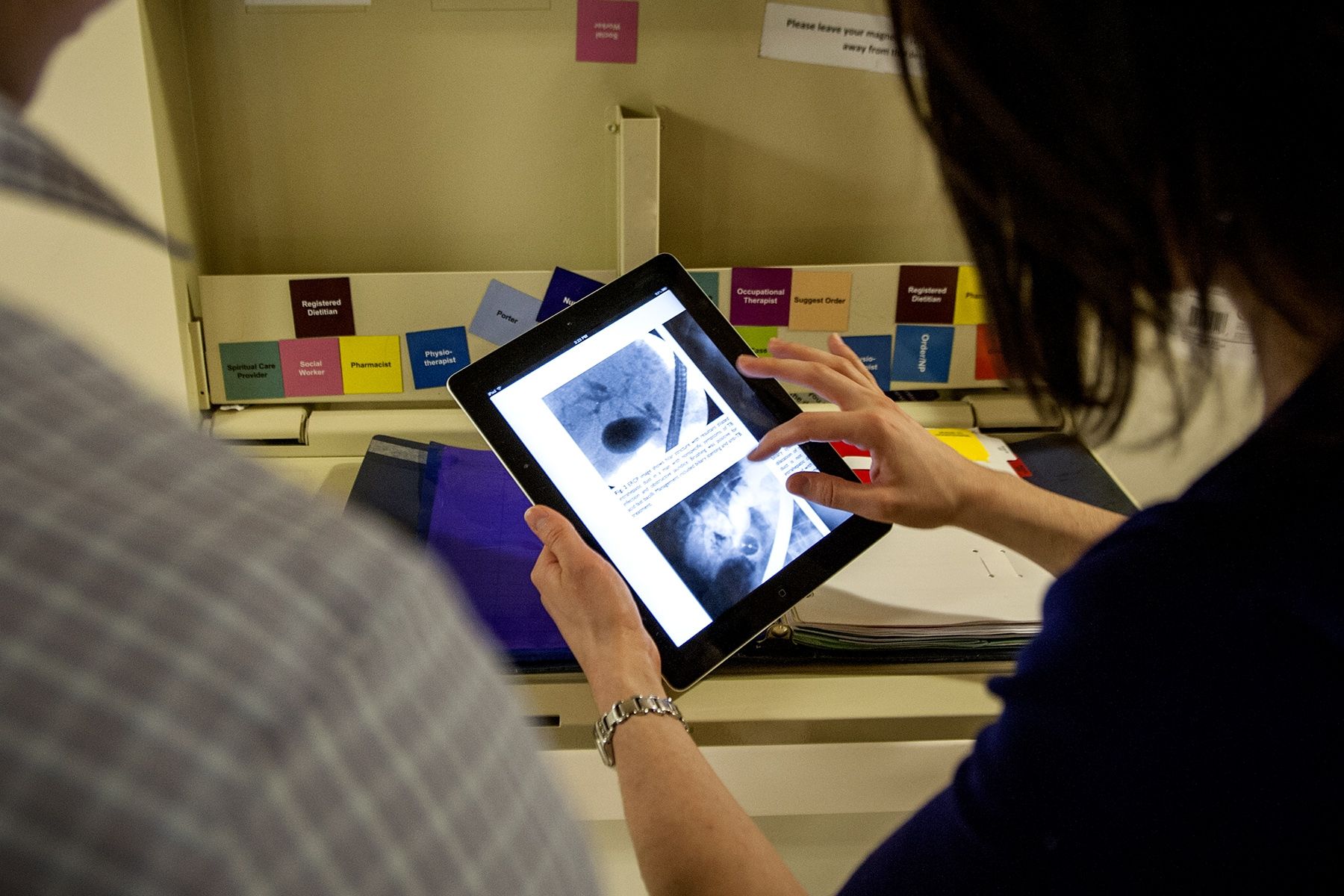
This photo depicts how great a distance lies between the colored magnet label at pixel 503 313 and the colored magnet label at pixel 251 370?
0.23 m

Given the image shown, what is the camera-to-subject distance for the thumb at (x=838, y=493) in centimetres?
75

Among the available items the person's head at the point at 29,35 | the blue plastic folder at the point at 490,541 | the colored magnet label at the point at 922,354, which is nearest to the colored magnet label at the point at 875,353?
the colored magnet label at the point at 922,354

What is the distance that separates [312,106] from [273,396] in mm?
329

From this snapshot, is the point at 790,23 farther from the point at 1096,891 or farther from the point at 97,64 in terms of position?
the point at 1096,891

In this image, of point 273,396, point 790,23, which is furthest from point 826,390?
point 273,396

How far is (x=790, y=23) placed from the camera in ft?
3.16

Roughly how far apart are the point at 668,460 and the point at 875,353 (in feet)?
1.37

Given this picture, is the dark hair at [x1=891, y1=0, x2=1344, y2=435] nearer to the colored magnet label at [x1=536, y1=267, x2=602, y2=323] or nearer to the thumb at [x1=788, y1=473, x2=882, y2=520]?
the thumb at [x1=788, y1=473, x2=882, y2=520]

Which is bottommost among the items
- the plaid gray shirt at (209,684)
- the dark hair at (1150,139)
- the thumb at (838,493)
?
the thumb at (838,493)

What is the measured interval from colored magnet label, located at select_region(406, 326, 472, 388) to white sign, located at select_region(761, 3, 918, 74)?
47 centimetres

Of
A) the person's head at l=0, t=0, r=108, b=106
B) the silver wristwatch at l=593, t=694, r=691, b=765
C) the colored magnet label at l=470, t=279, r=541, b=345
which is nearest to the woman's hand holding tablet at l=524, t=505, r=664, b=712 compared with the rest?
the silver wristwatch at l=593, t=694, r=691, b=765

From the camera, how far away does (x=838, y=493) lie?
0.75m

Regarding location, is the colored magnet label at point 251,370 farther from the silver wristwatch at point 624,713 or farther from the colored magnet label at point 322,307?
the silver wristwatch at point 624,713

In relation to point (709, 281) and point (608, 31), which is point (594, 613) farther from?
point (608, 31)
